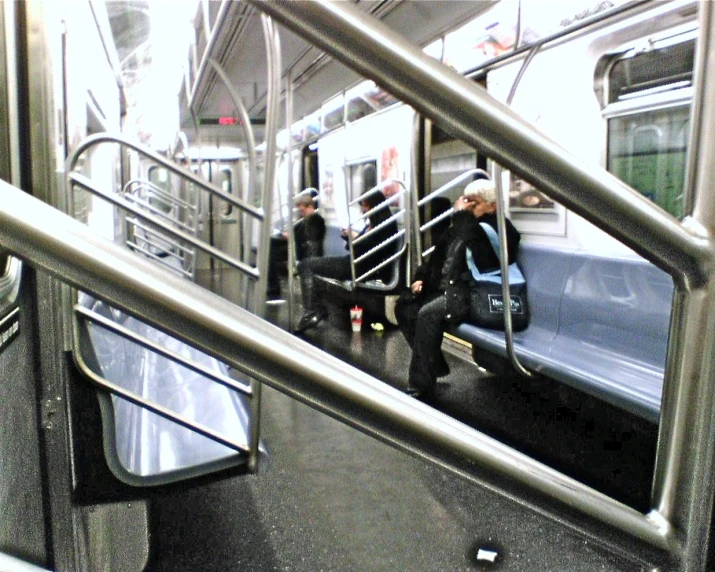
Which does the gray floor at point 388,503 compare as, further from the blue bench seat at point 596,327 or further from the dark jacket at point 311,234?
the dark jacket at point 311,234

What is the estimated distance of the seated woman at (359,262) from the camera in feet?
18.7

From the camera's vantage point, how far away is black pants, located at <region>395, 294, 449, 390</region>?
3805 mm

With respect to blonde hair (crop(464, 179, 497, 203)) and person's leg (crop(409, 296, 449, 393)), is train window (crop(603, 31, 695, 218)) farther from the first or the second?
person's leg (crop(409, 296, 449, 393))

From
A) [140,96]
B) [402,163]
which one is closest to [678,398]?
[402,163]

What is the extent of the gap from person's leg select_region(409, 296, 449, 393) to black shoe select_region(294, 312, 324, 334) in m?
2.03

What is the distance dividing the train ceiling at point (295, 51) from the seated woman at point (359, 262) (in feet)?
3.88

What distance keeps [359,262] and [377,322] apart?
55 centimetres

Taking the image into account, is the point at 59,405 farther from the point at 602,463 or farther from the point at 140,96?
the point at 140,96

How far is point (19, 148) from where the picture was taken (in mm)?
1105

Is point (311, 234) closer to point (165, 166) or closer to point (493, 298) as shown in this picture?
point (493, 298)

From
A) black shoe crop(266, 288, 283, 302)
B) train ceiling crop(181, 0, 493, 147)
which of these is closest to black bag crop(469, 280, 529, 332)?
train ceiling crop(181, 0, 493, 147)

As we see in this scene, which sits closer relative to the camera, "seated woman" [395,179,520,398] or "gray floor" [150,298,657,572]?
"gray floor" [150,298,657,572]

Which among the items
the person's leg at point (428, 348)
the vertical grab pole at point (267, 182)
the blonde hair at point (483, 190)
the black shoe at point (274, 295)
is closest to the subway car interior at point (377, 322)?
the vertical grab pole at point (267, 182)

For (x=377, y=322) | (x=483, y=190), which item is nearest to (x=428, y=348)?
(x=483, y=190)
